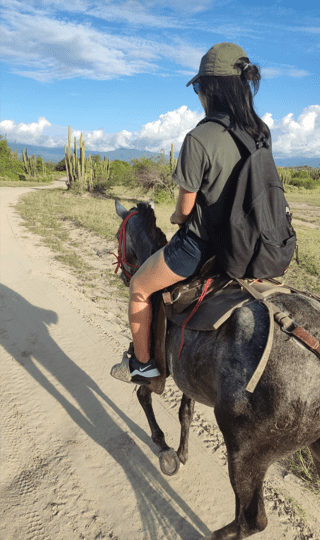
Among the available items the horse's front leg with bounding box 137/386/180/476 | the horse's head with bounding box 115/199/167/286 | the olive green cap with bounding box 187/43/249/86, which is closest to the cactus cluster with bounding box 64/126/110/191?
the horse's head with bounding box 115/199/167/286

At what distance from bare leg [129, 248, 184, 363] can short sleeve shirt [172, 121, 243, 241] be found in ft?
1.55

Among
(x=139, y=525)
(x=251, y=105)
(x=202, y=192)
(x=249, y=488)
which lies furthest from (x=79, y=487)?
(x=251, y=105)

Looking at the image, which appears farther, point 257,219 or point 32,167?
point 32,167

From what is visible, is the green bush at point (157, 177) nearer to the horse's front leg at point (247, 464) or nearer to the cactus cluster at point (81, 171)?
the cactus cluster at point (81, 171)

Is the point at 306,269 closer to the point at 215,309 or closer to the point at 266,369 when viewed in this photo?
Answer: the point at 215,309

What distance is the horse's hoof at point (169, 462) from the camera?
2982 millimetres

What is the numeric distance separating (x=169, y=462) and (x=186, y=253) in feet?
6.50

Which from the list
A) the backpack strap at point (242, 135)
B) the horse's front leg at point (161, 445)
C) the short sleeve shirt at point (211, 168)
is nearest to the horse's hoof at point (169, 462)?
the horse's front leg at point (161, 445)

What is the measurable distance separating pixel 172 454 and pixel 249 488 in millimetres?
1219

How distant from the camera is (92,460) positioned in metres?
3.09

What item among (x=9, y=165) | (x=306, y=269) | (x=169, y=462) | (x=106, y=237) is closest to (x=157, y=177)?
(x=106, y=237)

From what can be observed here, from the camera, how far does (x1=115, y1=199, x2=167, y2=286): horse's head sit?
2964 mm

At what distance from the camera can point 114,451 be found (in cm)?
320

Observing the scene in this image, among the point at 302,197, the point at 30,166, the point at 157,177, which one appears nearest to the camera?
the point at 157,177
